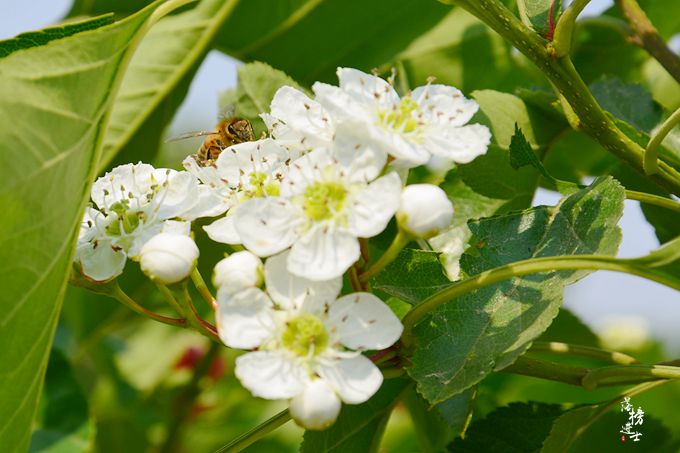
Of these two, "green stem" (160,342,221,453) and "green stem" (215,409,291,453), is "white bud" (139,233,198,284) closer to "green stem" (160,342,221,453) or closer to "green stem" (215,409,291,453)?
"green stem" (215,409,291,453)

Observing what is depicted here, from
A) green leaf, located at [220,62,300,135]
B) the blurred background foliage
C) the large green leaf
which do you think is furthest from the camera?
the blurred background foliage

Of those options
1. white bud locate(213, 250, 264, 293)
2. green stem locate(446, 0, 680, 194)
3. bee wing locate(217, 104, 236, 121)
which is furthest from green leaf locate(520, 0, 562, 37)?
bee wing locate(217, 104, 236, 121)

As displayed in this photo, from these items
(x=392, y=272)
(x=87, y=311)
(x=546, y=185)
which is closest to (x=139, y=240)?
(x=392, y=272)

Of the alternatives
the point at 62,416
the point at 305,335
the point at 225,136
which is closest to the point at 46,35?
the point at 305,335

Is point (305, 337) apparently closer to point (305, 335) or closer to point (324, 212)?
point (305, 335)

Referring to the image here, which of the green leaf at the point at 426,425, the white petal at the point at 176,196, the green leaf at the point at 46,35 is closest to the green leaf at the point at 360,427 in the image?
the green leaf at the point at 426,425

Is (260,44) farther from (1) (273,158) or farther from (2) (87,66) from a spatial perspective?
(2) (87,66)
